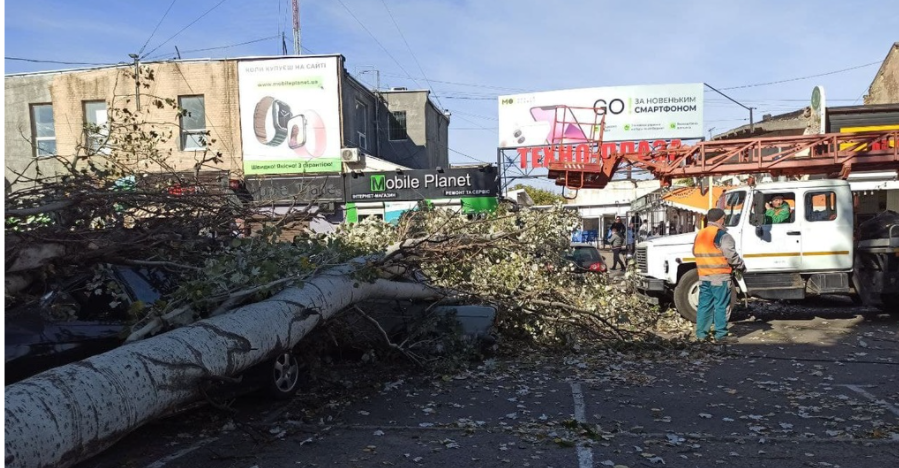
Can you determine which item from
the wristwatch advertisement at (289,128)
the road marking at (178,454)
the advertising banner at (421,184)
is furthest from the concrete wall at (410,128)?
the road marking at (178,454)

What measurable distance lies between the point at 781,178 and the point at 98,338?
45.2ft

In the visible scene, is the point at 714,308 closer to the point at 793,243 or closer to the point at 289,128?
the point at 793,243

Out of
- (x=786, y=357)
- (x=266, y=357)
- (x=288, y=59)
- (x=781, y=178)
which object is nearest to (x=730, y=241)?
(x=786, y=357)

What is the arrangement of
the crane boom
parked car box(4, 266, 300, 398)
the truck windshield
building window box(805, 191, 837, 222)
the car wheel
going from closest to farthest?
1. parked car box(4, 266, 300, 398)
2. the car wheel
3. building window box(805, 191, 837, 222)
4. the truck windshield
5. the crane boom

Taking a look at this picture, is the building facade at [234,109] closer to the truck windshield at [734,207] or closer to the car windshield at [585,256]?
the car windshield at [585,256]

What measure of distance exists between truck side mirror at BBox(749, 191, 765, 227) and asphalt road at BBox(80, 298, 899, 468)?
362 centimetres

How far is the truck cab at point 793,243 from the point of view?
11.1m

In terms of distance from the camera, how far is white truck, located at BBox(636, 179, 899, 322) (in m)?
11.1

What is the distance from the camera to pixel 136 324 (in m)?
4.91

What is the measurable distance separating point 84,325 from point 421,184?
1800 centimetres

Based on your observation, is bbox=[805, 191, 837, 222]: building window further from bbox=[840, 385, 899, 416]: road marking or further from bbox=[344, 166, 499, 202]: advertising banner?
bbox=[344, 166, 499, 202]: advertising banner

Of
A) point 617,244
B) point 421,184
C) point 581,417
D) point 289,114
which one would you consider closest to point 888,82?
point 617,244

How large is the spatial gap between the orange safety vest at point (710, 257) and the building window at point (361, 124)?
1665 centimetres

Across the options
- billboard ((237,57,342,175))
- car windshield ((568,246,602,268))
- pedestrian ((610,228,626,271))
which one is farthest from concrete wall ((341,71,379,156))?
pedestrian ((610,228,626,271))
